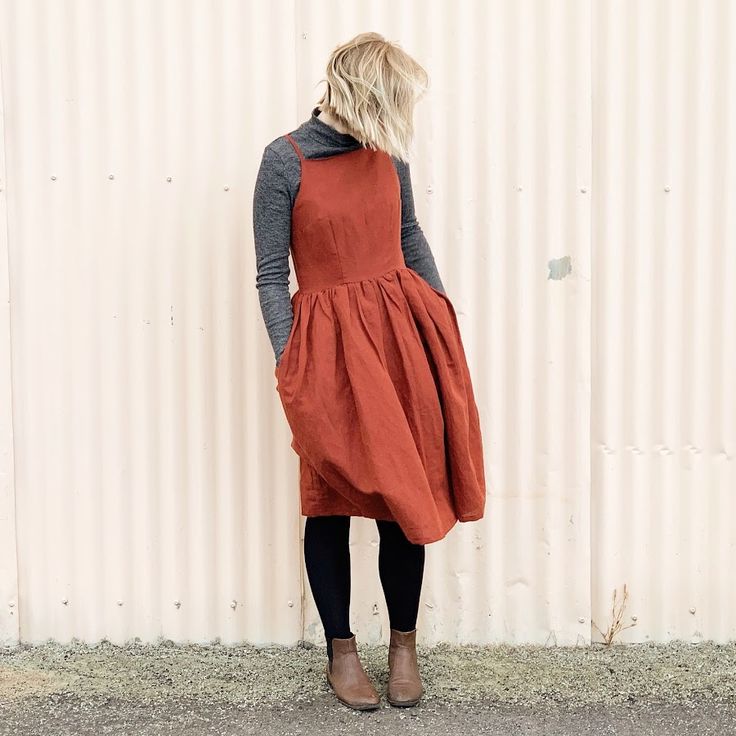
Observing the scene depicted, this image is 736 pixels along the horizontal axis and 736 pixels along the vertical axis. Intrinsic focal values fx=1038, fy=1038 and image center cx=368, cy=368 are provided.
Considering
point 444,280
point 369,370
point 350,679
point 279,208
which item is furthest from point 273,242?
point 350,679

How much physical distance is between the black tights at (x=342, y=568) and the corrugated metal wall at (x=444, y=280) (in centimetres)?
34

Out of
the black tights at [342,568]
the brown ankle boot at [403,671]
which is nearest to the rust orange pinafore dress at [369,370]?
the black tights at [342,568]

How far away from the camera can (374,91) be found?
8.64 ft

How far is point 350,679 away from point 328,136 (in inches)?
58.0

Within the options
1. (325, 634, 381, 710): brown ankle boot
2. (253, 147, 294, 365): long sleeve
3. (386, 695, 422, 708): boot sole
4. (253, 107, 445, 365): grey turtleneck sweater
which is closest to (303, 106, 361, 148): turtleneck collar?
(253, 107, 445, 365): grey turtleneck sweater

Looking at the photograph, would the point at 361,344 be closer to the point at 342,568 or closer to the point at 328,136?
the point at 328,136

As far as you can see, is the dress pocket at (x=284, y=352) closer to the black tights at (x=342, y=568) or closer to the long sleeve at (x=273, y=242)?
the long sleeve at (x=273, y=242)

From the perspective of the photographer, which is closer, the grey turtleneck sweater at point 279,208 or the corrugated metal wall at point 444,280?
the grey turtleneck sweater at point 279,208

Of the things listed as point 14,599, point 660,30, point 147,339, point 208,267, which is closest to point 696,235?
point 660,30

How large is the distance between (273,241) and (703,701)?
1.72 metres

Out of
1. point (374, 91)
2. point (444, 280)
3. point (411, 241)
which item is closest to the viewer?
point (374, 91)

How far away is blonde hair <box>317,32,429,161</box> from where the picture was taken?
104 inches

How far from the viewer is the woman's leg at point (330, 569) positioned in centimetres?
288

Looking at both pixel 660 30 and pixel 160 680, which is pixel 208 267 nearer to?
pixel 160 680
